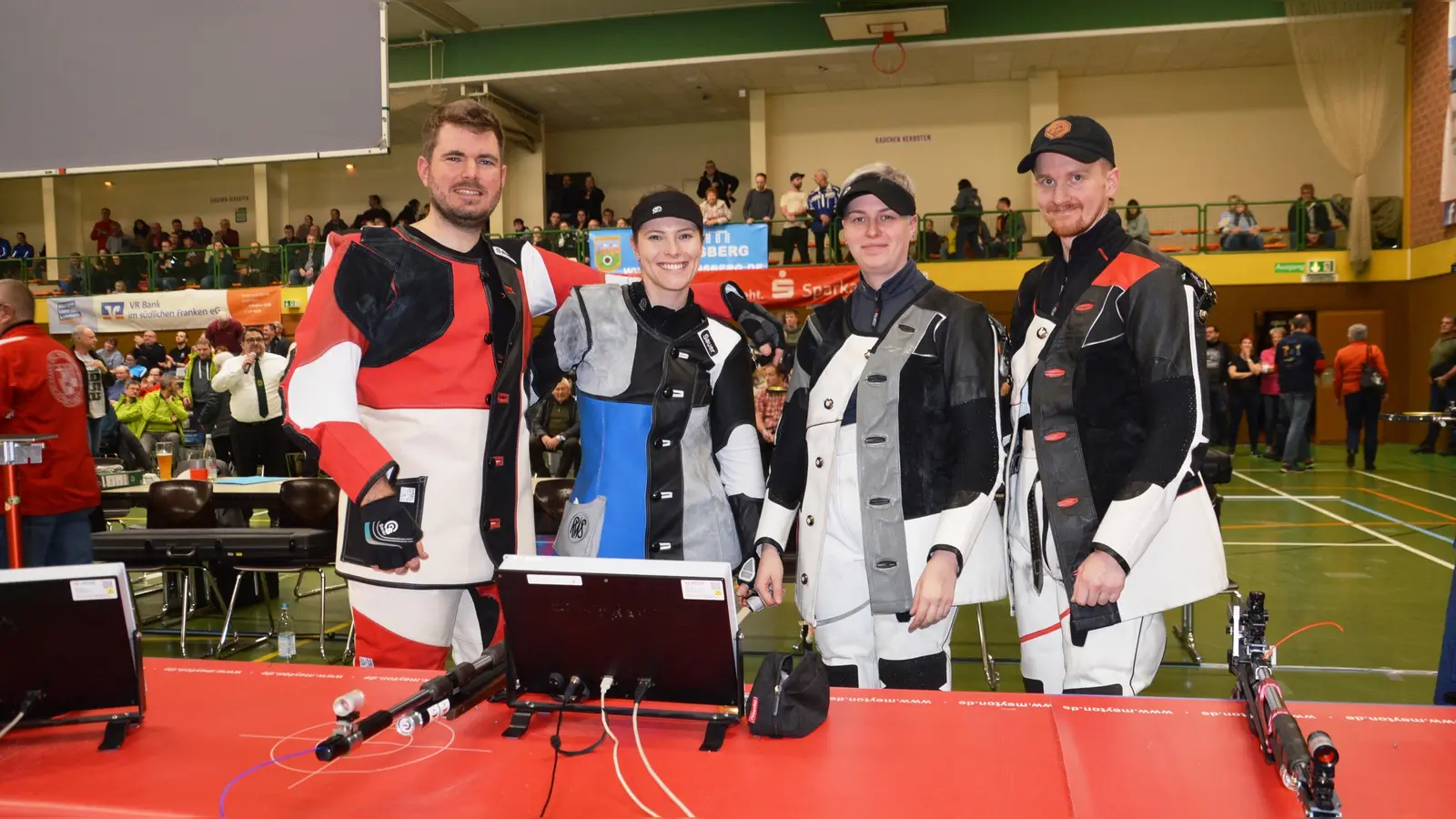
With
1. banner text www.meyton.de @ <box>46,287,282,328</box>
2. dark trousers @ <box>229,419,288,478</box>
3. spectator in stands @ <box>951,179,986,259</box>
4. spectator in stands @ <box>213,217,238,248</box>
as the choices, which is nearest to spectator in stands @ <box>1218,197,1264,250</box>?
spectator in stands @ <box>951,179,986,259</box>

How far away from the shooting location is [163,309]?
19344 millimetres

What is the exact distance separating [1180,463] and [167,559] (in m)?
5.32

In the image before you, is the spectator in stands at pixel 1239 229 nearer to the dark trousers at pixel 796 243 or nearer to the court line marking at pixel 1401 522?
the dark trousers at pixel 796 243

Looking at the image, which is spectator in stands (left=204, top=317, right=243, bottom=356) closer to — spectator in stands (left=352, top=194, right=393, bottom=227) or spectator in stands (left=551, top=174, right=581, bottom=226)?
spectator in stands (left=352, top=194, right=393, bottom=227)

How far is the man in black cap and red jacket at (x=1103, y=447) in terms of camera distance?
6.88 feet

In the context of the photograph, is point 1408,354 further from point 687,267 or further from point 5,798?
point 5,798

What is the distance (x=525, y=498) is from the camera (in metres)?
2.54

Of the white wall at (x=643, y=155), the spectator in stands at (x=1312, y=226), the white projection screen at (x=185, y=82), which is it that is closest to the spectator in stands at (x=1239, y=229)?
the spectator in stands at (x=1312, y=226)

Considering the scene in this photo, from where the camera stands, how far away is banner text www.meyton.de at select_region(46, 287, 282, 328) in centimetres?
1891

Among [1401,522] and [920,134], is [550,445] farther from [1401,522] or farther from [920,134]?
[920,134]

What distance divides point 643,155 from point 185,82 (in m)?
18.4

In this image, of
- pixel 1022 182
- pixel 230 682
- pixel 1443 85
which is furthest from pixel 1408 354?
pixel 230 682

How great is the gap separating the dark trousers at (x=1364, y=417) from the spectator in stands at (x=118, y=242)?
24.4 m

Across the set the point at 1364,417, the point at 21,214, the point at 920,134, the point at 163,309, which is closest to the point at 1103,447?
the point at 1364,417
